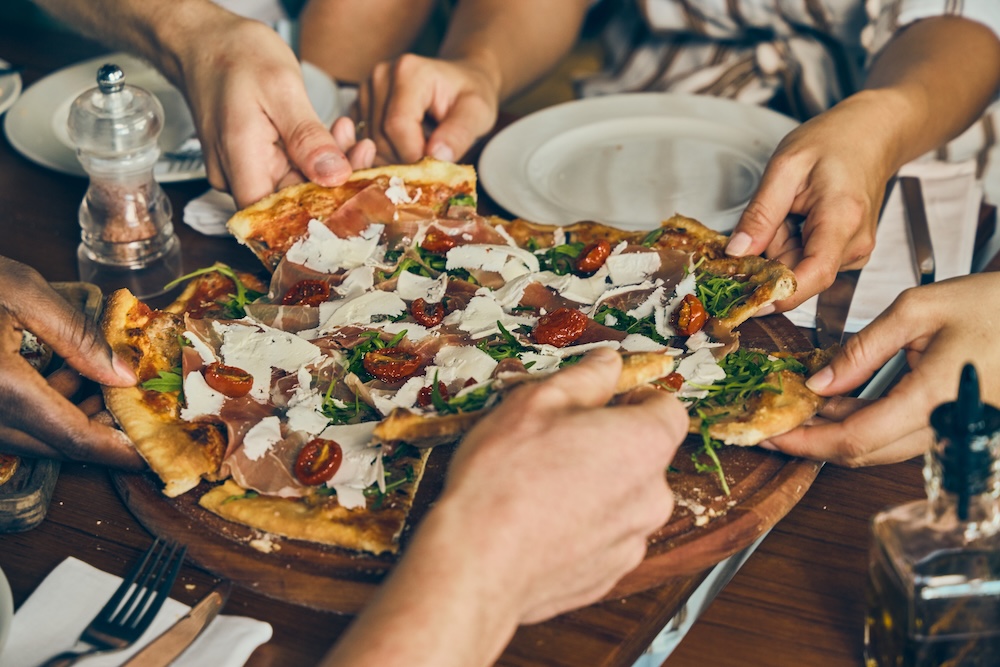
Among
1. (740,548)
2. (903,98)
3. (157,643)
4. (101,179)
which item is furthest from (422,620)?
(903,98)

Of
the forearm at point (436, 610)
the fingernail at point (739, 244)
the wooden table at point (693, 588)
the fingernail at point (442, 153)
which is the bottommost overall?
the wooden table at point (693, 588)

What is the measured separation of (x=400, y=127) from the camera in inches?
121

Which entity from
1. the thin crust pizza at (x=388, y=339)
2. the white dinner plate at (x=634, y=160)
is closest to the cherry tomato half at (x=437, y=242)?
the thin crust pizza at (x=388, y=339)

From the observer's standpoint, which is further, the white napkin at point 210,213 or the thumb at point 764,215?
the white napkin at point 210,213

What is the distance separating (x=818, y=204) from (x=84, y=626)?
5.89 feet

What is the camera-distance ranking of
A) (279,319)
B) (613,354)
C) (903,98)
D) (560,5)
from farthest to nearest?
(560,5) → (903,98) → (279,319) → (613,354)

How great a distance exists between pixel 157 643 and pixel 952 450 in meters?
1.17

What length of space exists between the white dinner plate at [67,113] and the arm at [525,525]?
1898 millimetres

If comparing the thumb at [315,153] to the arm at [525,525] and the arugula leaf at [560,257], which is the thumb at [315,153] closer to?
the arugula leaf at [560,257]

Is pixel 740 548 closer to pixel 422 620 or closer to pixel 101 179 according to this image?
pixel 422 620

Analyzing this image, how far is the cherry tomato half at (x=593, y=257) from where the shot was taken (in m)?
2.40

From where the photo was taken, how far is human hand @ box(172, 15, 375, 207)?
2.68 meters

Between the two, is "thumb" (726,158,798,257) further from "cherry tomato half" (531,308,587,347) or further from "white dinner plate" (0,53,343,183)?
"white dinner plate" (0,53,343,183)

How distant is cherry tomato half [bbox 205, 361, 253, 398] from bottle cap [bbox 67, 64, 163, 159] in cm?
76
